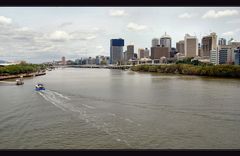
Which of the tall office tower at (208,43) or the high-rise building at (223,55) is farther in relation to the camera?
the tall office tower at (208,43)

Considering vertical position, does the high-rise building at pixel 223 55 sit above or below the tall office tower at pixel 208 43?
below

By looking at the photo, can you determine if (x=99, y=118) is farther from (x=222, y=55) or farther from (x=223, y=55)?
(x=222, y=55)

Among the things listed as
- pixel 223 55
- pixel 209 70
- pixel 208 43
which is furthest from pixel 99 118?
pixel 208 43

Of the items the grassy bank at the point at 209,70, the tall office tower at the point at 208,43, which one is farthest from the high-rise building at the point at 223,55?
the grassy bank at the point at 209,70

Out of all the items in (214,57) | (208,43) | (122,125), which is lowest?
(122,125)

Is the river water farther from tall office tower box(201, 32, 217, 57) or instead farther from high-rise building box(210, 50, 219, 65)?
tall office tower box(201, 32, 217, 57)

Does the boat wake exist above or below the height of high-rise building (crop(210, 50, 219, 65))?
below

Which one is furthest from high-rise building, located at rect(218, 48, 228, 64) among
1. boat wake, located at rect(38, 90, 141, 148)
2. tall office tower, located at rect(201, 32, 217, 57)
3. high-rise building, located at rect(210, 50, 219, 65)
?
boat wake, located at rect(38, 90, 141, 148)

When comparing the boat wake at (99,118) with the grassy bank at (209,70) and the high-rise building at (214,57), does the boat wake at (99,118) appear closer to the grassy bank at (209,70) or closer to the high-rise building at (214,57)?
→ the grassy bank at (209,70)
